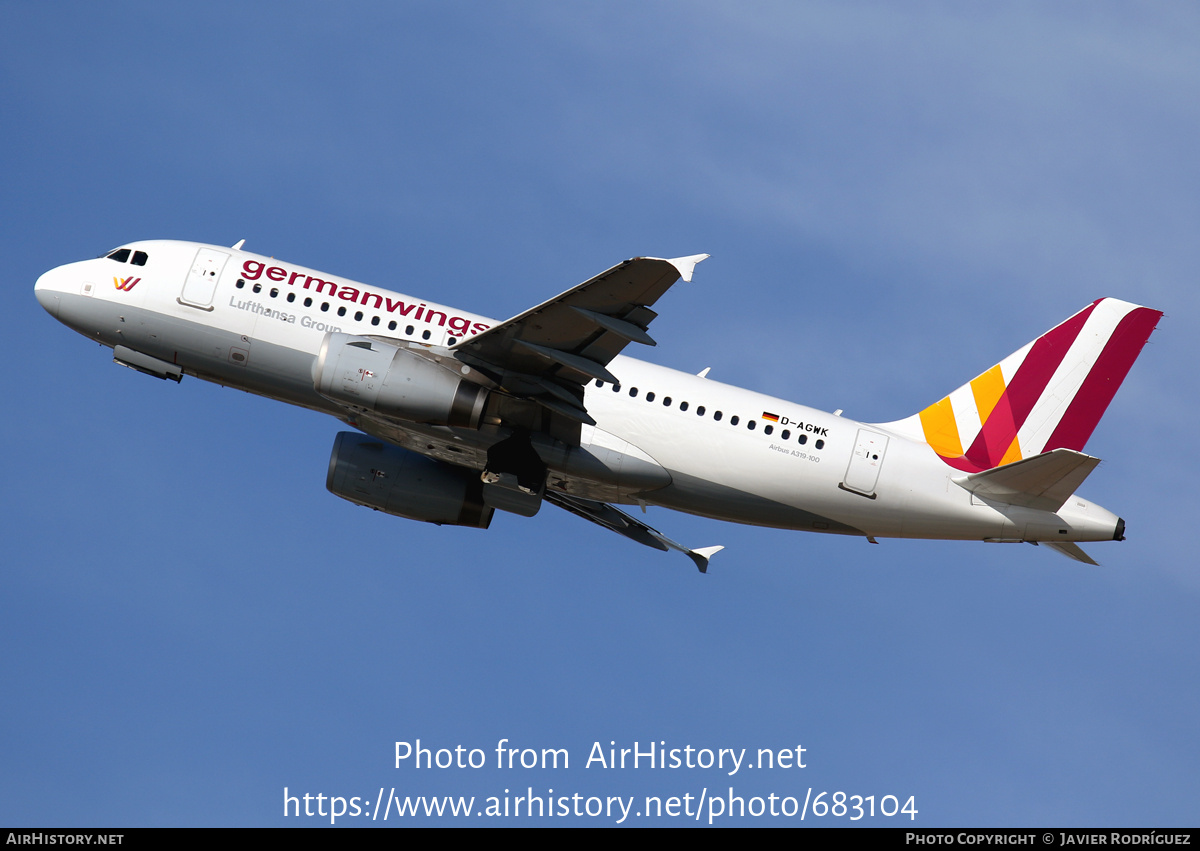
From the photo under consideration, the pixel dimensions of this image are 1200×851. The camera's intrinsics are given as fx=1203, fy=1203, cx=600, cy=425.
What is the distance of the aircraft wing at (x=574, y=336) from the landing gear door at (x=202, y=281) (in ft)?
26.0

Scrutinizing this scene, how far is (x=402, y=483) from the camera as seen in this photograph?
35.8 m

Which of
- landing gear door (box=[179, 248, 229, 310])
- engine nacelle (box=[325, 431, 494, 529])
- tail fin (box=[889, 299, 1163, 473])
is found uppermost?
tail fin (box=[889, 299, 1163, 473])

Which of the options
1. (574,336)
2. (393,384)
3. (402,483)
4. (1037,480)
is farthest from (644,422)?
(1037,480)

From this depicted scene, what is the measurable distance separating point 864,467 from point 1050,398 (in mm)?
6595

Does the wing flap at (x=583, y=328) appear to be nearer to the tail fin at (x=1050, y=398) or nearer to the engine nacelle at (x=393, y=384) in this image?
the engine nacelle at (x=393, y=384)

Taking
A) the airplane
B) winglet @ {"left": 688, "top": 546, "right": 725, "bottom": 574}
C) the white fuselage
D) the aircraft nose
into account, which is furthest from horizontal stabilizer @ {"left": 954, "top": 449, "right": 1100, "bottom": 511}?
the aircraft nose

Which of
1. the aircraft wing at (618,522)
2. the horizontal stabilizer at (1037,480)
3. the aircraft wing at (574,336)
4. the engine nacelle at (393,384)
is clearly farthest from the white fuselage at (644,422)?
the aircraft wing at (618,522)

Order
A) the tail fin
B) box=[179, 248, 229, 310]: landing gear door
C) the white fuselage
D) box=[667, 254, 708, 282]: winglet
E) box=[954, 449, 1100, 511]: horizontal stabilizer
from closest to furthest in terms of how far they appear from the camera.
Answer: box=[667, 254, 708, 282]: winglet
box=[954, 449, 1100, 511]: horizontal stabilizer
the white fuselage
box=[179, 248, 229, 310]: landing gear door
the tail fin

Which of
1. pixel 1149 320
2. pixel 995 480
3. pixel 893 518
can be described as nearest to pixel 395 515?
pixel 893 518

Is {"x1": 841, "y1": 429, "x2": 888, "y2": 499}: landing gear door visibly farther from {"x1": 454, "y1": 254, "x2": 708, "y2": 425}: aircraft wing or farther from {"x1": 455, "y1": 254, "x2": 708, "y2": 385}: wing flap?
{"x1": 455, "y1": 254, "x2": 708, "y2": 385}: wing flap

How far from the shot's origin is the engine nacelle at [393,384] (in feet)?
98.6

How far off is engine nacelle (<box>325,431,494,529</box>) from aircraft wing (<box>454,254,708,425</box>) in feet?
19.4

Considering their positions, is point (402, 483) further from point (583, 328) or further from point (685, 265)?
point (685, 265)

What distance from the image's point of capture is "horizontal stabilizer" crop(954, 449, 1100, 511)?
29953 mm
